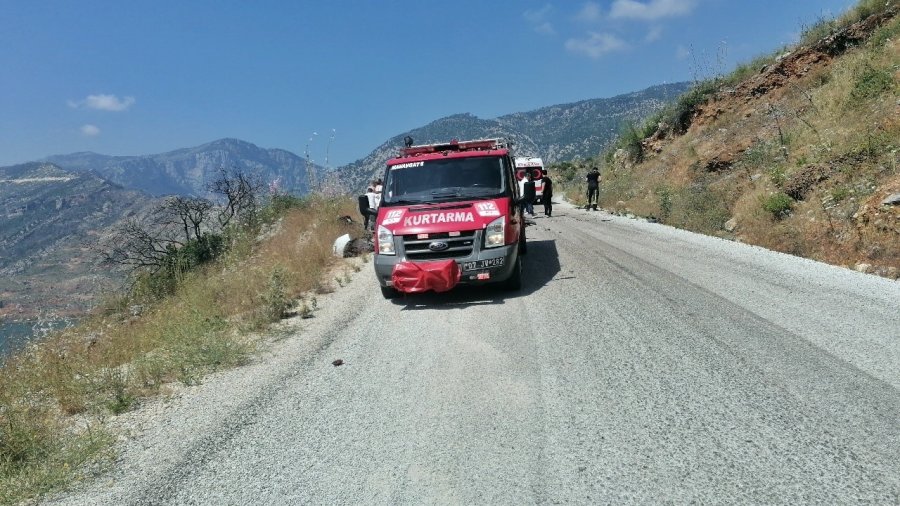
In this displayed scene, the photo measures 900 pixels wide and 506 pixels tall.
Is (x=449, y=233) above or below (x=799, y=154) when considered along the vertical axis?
below

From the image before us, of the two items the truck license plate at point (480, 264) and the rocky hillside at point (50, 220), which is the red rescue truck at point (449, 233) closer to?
the truck license plate at point (480, 264)

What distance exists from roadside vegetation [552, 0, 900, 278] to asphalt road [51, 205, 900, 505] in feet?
10.6

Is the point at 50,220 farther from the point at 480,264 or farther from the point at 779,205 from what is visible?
the point at 779,205

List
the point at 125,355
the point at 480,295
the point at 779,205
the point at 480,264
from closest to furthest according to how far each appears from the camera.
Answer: the point at 125,355 → the point at 480,264 → the point at 480,295 → the point at 779,205

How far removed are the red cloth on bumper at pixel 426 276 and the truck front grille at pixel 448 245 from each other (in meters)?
0.17

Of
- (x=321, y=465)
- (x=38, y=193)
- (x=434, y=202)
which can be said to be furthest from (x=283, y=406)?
(x=38, y=193)

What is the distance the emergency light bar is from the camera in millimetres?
10766

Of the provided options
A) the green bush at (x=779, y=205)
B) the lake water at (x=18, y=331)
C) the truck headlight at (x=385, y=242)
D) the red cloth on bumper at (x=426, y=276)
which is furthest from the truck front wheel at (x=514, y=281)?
the green bush at (x=779, y=205)

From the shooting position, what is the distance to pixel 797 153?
49.8 ft

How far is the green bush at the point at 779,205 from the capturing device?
12672 mm

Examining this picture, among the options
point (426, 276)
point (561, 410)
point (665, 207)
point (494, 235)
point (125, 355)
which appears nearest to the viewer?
point (561, 410)

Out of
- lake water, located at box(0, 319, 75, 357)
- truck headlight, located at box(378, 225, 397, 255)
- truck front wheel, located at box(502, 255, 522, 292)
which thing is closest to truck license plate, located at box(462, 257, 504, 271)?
truck front wheel, located at box(502, 255, 522, 292)

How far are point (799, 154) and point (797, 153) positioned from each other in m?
0.20

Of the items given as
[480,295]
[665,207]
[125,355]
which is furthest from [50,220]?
[480,295]
